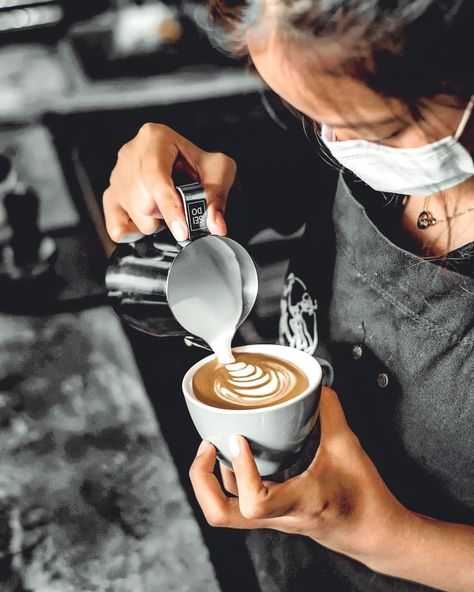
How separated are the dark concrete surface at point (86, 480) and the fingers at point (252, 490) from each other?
0.48 feet

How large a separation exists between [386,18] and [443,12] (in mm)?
59

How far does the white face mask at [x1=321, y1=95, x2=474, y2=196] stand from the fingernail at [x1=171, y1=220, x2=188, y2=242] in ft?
0.87

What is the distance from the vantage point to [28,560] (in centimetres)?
95

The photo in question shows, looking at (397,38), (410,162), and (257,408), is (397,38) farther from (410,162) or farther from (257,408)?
(257,408)

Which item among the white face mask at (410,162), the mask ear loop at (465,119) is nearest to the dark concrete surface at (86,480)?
the white face mask at (410,162)

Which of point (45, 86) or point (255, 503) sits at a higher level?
point (255, 503)

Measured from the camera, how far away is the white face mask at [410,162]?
858 millimetres

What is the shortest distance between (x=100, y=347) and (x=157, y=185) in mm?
452

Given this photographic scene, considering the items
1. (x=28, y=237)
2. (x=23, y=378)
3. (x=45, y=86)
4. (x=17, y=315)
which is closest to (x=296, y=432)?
(x=23, y=378)

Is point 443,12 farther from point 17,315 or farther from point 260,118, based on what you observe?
point 260,118

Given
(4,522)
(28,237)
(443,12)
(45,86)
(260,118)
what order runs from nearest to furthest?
(443,12) → (4,522) → (28,237) → (260,118) → (45,86)

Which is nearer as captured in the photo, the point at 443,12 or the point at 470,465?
the point at 443,12

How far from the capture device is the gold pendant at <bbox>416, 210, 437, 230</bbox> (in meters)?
1.20

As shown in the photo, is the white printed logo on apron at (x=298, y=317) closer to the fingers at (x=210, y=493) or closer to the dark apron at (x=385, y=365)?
the dark apron at (x=385, y=365)
